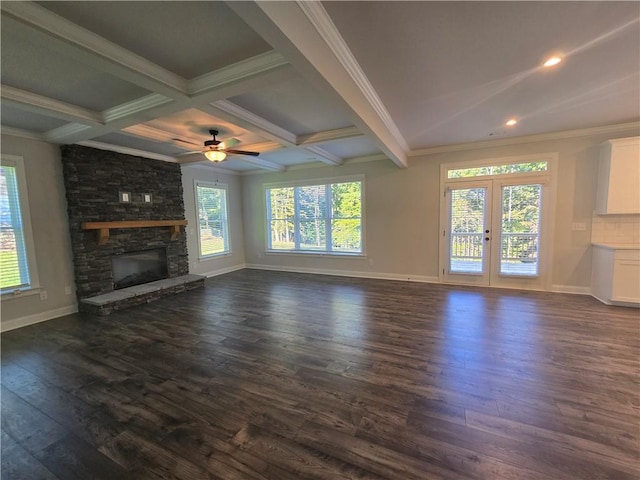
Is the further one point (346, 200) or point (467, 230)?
point (346, 200)

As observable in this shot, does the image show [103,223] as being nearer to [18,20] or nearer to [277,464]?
[18,20]

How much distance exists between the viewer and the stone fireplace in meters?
4.34

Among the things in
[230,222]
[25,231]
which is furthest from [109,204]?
[230,222]

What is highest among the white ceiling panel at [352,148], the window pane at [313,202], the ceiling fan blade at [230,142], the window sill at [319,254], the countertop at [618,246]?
the ceiling fan blade at [230,142]

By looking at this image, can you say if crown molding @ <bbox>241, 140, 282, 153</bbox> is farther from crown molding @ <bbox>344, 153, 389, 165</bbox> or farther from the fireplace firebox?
the fireplace firebox

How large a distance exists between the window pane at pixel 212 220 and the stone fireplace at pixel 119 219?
2.16 feet

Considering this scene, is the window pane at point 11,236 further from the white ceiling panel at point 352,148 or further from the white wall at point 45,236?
the white ceiling panel at point 352,148

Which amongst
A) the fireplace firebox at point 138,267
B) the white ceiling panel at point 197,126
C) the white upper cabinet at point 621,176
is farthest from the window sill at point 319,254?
the white upper cabinet at point 621,176

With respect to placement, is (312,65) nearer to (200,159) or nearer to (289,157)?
(289,157)

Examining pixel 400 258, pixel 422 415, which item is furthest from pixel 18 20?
pixel 400 258

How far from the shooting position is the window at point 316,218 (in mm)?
6418

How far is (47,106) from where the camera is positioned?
2.84 meters

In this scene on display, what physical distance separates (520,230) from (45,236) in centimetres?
775

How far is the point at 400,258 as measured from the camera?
5.93 metres
